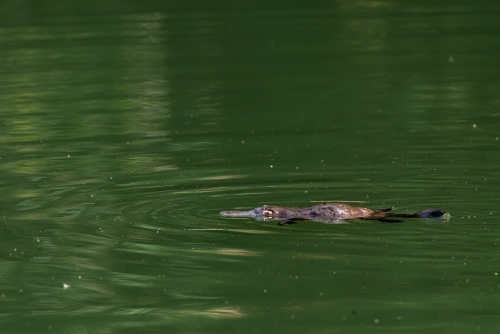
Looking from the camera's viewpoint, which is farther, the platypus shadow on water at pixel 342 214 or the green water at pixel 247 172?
the platypus shadow on water at pixel 342 214

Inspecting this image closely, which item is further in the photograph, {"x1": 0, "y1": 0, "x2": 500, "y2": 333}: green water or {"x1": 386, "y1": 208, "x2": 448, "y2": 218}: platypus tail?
{"x1": 386, "y1": 208, "x2": 448, "y2": 218}: platypus tail

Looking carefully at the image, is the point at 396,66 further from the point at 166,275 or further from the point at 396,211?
the point at 166,275

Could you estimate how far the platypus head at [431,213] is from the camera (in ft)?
26.0

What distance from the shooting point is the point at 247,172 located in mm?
9969

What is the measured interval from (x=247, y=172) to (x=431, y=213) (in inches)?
95.5

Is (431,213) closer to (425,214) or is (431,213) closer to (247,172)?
(425,214)

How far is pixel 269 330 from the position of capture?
6203 millimetres

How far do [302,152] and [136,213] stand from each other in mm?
2589

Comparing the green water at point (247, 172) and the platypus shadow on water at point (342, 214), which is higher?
the platypus shadow on water at point (342, 214)

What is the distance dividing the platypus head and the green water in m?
0.08

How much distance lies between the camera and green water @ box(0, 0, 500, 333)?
6738 millimetres

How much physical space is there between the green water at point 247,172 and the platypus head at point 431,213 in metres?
0.08

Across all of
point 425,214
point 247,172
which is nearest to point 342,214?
point 425,214

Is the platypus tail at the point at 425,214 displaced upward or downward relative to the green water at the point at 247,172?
upward
